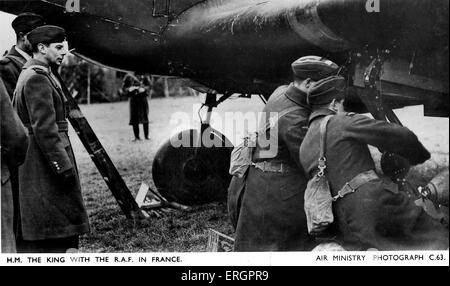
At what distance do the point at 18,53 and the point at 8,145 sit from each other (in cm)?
122

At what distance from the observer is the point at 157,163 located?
5.95 m

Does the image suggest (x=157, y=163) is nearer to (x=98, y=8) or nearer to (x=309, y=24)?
(x=98, y=8)

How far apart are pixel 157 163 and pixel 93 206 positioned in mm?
776

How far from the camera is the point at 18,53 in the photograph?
13.0ft

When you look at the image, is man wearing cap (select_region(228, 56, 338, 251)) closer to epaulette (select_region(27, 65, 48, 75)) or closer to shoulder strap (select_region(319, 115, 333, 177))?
shoulder strap (select_region(319, 115, 333, 177))

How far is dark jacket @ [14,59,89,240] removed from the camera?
348cm

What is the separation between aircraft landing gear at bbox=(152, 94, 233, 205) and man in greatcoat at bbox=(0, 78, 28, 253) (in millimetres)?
2804

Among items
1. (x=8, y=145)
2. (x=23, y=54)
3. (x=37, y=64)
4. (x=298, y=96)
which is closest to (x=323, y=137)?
(x=298, y=96)

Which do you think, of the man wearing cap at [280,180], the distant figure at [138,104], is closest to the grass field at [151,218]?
the distant figure at [138,104]

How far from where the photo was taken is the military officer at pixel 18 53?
3.93 meters

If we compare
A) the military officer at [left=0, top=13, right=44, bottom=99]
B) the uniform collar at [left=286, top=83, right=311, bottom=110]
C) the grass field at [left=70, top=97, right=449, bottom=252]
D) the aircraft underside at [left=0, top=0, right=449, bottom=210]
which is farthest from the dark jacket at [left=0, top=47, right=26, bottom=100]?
the uniform collar at [left=286, top=83, right=311, bottom=110]

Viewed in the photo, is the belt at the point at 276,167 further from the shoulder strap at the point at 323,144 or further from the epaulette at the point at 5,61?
the epaulette at the point at 5,61

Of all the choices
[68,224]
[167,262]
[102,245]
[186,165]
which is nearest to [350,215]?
[167,262]

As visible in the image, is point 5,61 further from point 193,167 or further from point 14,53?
point 193,167
